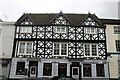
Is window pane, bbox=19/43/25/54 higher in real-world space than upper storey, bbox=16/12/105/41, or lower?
lower

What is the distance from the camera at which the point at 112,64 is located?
1833 centimetres

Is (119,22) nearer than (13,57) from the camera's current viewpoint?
No

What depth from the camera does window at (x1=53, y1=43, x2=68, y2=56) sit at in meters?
18.6

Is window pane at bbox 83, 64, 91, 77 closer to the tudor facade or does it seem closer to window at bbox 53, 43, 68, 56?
the tudor facade

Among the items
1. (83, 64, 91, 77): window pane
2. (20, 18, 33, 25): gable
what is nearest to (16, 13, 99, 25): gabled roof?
(20, 18, 33, 25): gable

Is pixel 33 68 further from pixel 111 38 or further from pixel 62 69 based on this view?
pixel 111 38

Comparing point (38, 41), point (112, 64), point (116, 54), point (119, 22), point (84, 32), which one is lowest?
point (112, 64)

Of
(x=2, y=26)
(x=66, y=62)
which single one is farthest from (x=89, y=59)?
(x=2, y=26)

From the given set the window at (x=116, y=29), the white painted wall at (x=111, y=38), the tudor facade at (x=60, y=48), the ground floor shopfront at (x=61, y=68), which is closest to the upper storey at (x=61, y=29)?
the tudor facade at (x=60, y=48)

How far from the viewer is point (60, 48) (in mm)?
18734

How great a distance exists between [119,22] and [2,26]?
51.5ft

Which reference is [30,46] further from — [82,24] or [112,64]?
[112,64]

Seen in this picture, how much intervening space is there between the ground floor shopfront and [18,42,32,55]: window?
3.25 feet

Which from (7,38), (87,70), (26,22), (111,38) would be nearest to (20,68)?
(7,38)
